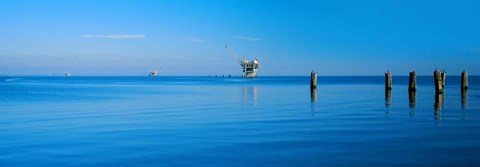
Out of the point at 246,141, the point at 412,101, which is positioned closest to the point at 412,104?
→ the point at 412,101

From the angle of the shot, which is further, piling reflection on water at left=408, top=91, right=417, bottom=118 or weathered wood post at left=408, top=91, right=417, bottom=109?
weathered wood post at left=408, top=91, right=417, bottom=109

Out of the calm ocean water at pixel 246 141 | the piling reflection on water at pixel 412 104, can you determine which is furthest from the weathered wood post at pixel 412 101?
the calm ocean water at pixel 246 141

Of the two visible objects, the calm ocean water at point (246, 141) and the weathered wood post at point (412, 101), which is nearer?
the calm ocean water at point (246, 141)

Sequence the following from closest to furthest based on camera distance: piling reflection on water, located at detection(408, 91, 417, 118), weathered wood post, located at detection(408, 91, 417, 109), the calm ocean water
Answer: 1. the calm ocean water
2. piling reflection on water, located at detection(408, 91, 417, 118)
3. weathered wood post, located at detection(408, 91, 417, 109)

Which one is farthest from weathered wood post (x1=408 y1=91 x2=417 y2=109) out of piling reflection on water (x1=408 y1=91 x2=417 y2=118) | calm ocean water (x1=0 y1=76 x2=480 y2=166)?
calm ocean water (x1=0 y1=76 x2=480 y2=166)

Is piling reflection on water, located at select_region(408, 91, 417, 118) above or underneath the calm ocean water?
above

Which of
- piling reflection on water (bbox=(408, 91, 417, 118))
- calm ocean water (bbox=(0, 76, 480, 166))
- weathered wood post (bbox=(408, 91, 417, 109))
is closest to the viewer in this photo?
calm ocean water (bbox=(0, 76, 480, 166))

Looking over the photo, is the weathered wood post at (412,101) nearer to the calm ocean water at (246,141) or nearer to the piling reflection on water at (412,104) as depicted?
the piling reflection on water at (412,104)

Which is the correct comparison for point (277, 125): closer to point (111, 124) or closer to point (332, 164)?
point (111, 124)

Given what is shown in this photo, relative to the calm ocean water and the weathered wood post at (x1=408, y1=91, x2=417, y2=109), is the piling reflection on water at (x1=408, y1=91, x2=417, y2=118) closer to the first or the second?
the weathered wood post at (x1=408, y1=91, x2=417, y2=109)

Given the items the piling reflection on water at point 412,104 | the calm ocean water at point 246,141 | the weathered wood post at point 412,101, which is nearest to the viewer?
the calm ocean water at point 246,141

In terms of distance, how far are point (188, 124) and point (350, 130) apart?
7.37 meters

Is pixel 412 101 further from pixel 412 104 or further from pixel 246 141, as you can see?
pixel 246 141

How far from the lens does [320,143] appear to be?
1658 centimetres
